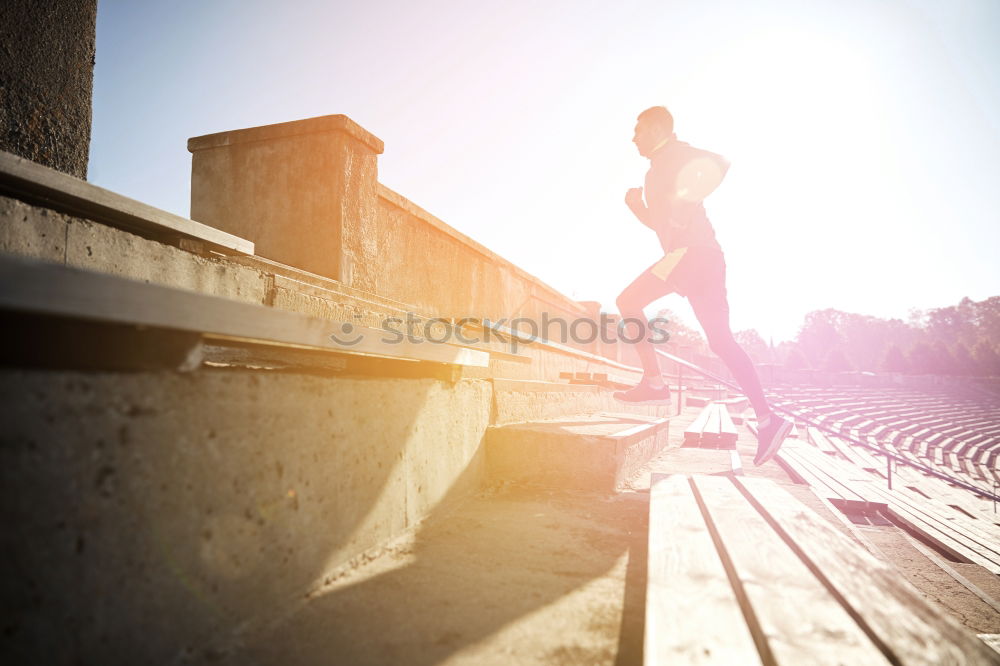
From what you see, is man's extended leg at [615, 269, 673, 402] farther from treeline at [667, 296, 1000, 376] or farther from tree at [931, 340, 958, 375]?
tree at [931, 340, 958, 375]

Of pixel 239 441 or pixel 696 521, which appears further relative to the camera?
pixel 696 521

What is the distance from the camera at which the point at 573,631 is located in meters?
1.54

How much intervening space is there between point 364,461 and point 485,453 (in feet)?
4.90

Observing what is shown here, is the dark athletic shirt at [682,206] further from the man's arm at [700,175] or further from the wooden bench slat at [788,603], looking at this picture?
the wooden bench slat at [788,603]

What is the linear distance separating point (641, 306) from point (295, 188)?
3.20 m

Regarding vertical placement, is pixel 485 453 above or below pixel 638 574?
above

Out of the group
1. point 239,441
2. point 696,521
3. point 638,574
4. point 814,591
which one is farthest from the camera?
point 696,521

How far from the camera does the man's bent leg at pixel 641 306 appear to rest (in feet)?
15.2

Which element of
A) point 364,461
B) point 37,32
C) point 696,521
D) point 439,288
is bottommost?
point 696,521

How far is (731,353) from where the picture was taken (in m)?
4.44

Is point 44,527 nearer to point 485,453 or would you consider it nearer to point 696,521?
point 696,521

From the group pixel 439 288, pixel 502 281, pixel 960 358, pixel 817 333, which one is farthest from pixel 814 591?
pixel 817 333

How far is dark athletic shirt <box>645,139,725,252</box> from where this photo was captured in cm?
447

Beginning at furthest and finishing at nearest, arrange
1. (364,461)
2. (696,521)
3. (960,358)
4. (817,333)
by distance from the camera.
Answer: (817,333) → (960,358) → (696,521) → (364,461)
